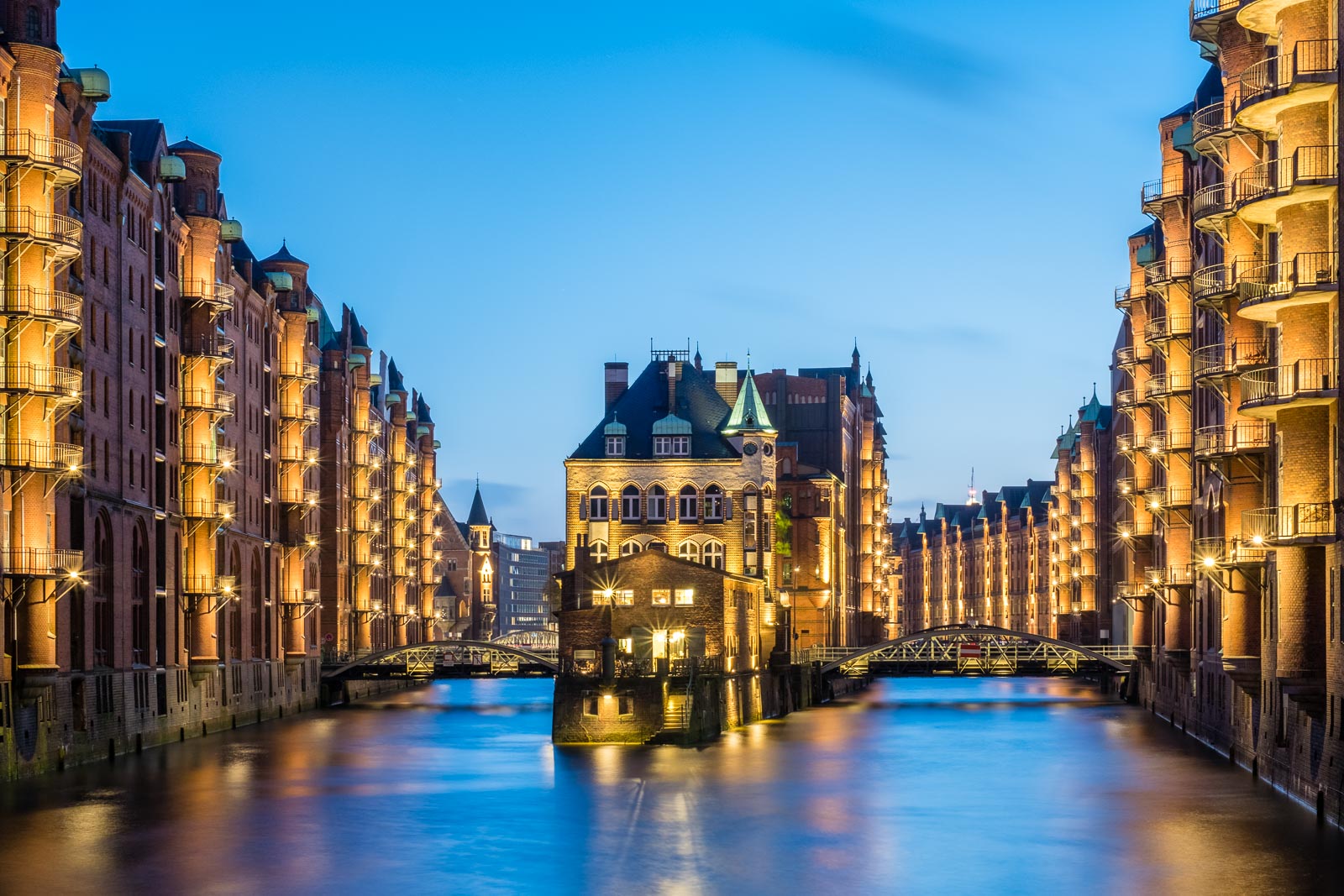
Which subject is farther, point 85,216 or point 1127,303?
point 1127,303

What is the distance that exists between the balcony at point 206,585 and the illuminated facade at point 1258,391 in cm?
4057

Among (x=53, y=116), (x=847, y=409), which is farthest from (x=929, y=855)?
(x=847, y=409)

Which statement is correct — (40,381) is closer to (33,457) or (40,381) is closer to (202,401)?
(33,457)

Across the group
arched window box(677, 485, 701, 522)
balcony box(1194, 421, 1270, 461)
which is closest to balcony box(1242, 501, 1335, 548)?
balcony box(1194, 421, 1270, 461)

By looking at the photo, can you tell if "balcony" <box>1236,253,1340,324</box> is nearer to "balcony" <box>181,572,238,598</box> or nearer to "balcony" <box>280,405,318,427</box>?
"balcony" <box>181,572,238,598</box>

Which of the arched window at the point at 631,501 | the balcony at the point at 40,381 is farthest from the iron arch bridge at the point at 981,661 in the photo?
the balcony at the point at 40,381

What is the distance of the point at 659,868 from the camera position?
48375 millimetres

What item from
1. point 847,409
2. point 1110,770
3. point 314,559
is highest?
point 847,409

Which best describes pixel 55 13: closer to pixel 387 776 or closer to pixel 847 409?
pixel 387 776

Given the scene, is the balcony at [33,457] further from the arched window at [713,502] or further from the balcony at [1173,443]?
the arched window at [713,502]

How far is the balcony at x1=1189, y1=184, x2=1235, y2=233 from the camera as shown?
57.2m

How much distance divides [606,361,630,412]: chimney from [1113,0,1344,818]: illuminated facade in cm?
4789

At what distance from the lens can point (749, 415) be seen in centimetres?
11750

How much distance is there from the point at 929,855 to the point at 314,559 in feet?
237
